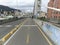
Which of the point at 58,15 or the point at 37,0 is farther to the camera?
the point at 37,0

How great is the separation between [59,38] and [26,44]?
8.49 feet

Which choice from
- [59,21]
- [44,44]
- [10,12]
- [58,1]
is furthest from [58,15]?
[44,44]

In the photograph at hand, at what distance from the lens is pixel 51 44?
736 inches

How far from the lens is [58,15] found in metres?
127

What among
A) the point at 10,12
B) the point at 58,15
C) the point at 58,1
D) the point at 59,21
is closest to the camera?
the point at 59,21

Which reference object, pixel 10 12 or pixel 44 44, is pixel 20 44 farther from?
pixel 10 12

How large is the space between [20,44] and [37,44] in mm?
1333

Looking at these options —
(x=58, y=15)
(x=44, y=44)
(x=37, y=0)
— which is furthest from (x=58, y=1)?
(x=44, y=44)

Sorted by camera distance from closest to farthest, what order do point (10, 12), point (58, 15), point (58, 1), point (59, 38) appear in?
point (59, 38) < point (58, 15) < point (58, 1) < point (10, 12)

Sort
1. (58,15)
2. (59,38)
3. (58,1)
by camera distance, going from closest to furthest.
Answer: (59,38), (58,15), (58,1)

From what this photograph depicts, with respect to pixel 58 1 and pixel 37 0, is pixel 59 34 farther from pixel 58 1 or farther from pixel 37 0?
pixel 37 0

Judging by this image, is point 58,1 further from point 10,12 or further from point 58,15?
point 10,12

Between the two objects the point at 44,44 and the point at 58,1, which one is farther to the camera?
the point at 58,1

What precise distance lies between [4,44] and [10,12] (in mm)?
167191
